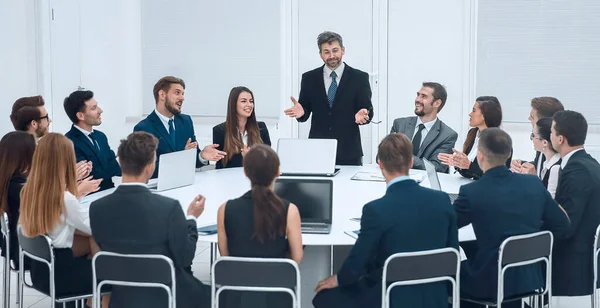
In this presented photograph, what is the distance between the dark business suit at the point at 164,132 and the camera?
5504 millimetres

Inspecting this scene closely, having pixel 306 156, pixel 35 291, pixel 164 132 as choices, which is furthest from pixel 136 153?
pixel 35 291

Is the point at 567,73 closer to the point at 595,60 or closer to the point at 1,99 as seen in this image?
A: the point at 595,60

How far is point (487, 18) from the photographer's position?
7.39m

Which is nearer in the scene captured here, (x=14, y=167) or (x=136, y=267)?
(x=136, y=267)

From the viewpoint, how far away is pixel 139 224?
128 inches

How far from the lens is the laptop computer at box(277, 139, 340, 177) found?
5.12m

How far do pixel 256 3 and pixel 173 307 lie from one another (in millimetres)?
5017

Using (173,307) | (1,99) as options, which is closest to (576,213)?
(173,307)

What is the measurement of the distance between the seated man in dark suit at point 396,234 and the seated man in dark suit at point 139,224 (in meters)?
0.70

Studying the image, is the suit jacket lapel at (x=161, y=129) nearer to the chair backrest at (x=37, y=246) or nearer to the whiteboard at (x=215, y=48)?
the chair backrest at (x=37, y=246)

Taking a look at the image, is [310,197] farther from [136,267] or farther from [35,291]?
[35,291]

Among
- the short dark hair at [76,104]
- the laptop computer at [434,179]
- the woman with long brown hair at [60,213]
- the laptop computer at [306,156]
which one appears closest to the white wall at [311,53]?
the short dark hair at [76,104]

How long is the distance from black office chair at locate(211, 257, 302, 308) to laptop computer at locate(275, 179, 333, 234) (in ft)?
1.79

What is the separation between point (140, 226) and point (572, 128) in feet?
7.64
